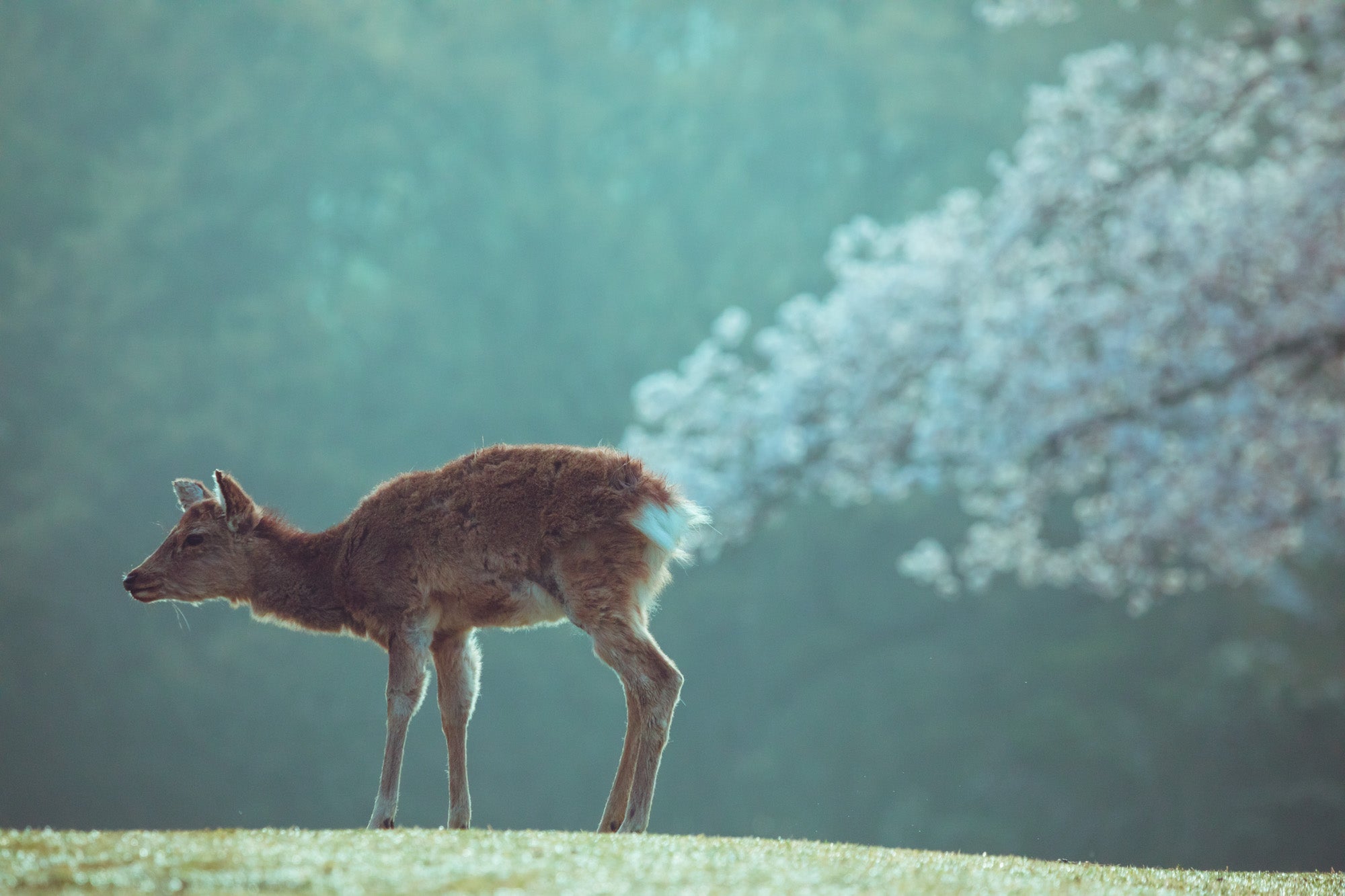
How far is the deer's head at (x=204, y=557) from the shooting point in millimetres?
5371

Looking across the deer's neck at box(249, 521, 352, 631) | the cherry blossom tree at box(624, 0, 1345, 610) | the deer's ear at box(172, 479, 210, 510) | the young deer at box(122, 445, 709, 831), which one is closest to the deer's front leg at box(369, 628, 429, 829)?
the young deer at box(122, 445, 709, 831)

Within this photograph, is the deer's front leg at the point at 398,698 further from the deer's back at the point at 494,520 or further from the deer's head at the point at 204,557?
the deer's head at the point at 204,557

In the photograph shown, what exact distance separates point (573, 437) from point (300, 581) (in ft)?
53.8

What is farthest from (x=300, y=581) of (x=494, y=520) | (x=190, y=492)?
(x=494, y=520)

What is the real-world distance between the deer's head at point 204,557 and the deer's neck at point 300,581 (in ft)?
0.23

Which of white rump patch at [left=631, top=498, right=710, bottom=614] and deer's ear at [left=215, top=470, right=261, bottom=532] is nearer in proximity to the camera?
white rump patch at [left=631, top=498, right=710, bottom=614]

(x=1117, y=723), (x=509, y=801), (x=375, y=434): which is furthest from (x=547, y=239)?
(x=1117, y=723)

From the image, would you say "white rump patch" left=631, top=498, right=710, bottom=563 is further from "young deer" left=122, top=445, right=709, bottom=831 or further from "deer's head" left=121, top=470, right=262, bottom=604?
"deer's head" left=121, top=470, right=262, bottom=604

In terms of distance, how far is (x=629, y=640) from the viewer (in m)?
4.74

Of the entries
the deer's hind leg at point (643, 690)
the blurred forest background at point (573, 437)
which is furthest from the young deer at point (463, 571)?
the blurred forest background at point (573, 437)

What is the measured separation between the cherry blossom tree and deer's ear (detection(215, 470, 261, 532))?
6310 millimetres

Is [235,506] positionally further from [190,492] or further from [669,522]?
[669,522]

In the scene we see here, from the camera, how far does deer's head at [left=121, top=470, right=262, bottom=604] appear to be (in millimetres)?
5371

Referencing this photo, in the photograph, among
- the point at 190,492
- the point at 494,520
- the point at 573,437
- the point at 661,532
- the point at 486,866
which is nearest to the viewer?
the point at 486,866
